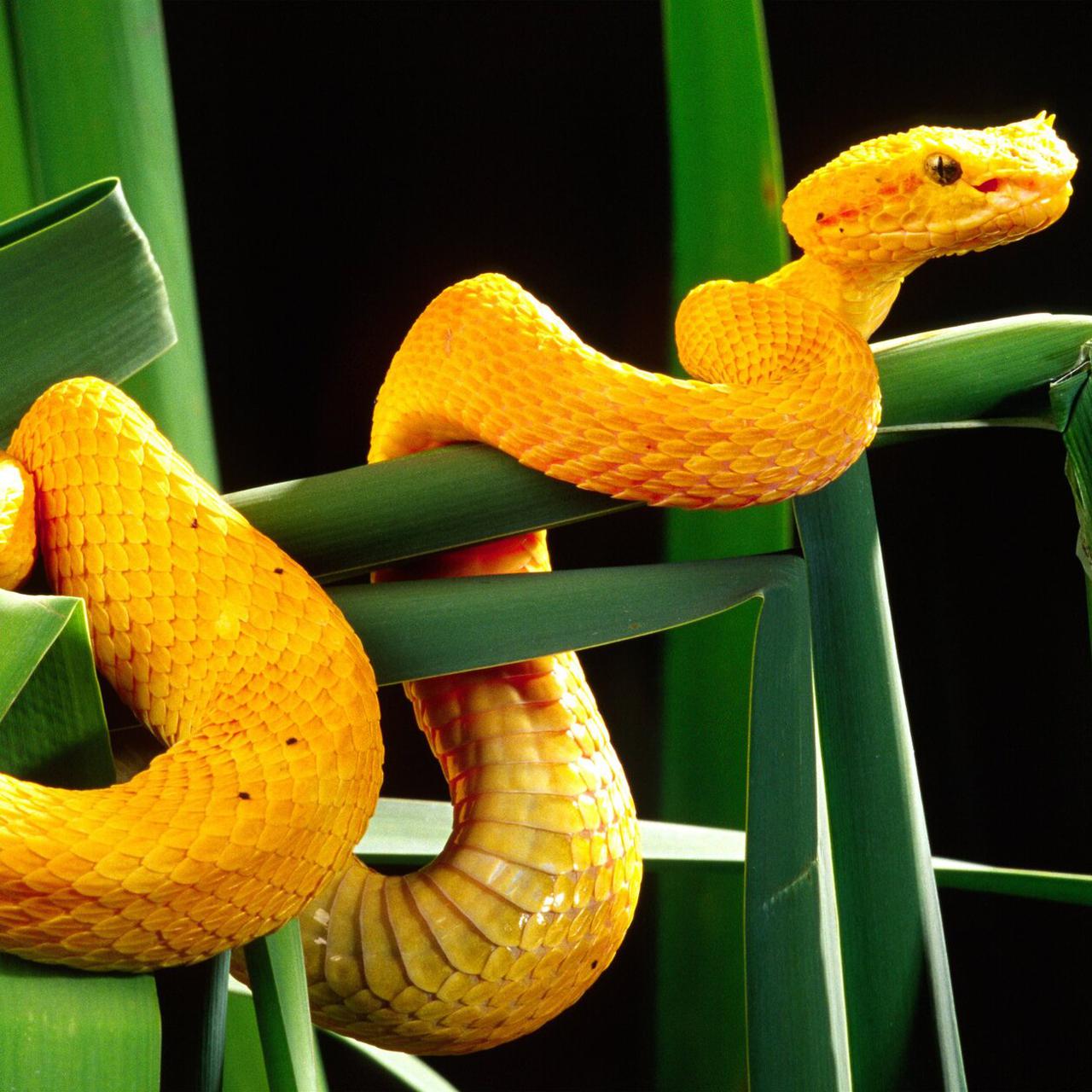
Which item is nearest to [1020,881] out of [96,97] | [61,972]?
[61,972]

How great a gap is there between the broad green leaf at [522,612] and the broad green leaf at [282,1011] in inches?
3.6

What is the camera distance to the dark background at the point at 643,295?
1155 millimetres

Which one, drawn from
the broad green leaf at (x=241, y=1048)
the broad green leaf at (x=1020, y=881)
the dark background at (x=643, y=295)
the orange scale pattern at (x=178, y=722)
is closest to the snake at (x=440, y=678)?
the orange scale pattern at (x=178, y=722)

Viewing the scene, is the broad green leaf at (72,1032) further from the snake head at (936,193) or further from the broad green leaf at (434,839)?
the snake head at (936,193)

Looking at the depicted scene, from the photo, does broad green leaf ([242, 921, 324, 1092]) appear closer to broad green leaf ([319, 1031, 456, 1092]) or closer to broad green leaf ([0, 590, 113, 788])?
broad green leaf ([0, 590, 113, 788])

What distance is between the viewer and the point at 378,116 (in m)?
1.17

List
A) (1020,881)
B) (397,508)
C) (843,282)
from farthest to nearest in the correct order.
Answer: (1020,881) → (843,282) → (397,508)

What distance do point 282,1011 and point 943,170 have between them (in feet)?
1.33

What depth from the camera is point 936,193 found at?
519 mm

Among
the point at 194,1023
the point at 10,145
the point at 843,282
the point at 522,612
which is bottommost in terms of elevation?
the point at 194,1023

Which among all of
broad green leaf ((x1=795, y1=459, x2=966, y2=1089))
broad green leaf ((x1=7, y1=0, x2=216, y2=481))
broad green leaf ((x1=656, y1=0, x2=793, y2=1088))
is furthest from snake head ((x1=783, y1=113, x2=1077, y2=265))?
broad green leaf ((x1=7, y1=0, x2=216, y2=481))

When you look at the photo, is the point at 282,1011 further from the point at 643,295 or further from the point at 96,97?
the point at 643,295

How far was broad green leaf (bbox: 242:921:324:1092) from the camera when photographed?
36 cm

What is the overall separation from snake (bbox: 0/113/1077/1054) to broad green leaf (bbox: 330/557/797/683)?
17 mm
